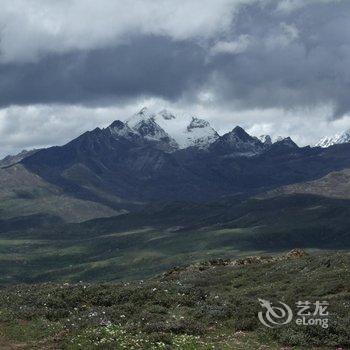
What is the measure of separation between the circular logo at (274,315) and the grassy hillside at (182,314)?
50cm

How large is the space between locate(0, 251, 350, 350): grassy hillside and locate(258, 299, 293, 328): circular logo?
1.63 feet

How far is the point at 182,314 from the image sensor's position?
38.3 m

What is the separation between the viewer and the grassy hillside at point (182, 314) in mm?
31578

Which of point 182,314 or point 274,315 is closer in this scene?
point 274,315

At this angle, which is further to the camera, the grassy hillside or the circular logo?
the circular logo

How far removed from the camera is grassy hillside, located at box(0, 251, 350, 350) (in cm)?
3158

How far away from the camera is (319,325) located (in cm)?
3306

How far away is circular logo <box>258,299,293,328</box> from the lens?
34.6 meters

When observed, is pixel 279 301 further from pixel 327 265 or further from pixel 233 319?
pixel 327 265

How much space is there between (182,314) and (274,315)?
643 centimetres

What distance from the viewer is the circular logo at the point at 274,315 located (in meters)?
34.6

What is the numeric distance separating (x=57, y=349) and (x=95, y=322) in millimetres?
4307

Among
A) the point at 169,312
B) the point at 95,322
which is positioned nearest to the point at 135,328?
the point at 95,322

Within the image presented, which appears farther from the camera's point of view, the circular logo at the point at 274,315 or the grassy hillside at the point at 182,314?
the circular logo at the point at 274,315
